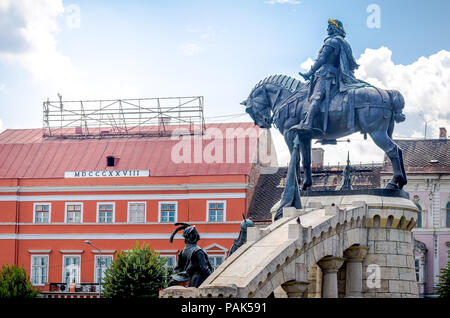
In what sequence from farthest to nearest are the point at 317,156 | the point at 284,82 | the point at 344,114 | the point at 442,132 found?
the point at 442,132
the point at 317,156
the point at 284,82
the point at 344,114

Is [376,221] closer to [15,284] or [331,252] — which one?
[331,252]

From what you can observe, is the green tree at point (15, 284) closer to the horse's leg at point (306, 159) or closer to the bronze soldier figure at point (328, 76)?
the horse's leg at point (306, 159)

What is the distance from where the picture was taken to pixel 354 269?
77.5ft

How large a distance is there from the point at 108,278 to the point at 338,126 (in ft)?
71.0

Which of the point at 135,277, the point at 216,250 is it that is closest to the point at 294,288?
the point at 135,277

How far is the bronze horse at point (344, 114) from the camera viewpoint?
24.1 metres

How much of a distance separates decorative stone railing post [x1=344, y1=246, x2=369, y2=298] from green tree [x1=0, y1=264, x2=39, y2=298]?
25.1 meters

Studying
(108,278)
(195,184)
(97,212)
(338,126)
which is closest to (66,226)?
(97,212)

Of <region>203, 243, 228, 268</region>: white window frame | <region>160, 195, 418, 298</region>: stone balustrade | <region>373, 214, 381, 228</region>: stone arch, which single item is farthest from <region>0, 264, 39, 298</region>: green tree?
<region>373, 214, 381, 228</region>: stone arch

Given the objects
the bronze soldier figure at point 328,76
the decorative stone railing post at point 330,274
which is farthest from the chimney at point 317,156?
the decorative stone railing post at point 330,274

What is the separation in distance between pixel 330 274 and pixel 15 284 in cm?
2738

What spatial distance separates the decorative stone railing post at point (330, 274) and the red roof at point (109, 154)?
3077cm
